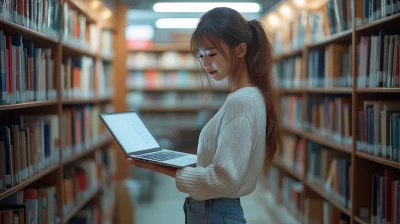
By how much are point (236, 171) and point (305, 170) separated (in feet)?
8.42

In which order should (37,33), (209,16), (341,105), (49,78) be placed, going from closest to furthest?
1. (209,16)
2. (37,33)
3. (49,78)
4. (341,105)

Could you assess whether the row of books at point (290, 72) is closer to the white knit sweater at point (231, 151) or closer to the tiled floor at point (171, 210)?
the tiled floor at point (171, 210)

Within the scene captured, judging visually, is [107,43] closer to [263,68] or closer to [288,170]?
[288,170]

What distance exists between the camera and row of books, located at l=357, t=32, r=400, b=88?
2.19m

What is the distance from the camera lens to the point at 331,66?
127 inches

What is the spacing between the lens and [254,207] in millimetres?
5023

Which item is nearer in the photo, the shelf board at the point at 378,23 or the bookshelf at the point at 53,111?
the bookshelf at the point at 53,111

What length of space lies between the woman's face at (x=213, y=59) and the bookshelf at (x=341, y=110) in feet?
3.20

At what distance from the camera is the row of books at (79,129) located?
3.05 metres

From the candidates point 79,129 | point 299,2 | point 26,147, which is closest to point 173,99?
point 299,2

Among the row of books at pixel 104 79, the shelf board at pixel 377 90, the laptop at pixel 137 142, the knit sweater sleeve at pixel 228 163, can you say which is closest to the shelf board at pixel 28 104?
the laptop at pixel 137 142

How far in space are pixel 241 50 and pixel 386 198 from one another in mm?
1207

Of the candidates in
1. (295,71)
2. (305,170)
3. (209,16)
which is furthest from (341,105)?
(209,16)

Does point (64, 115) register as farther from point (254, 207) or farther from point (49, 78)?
point (254, 207)
